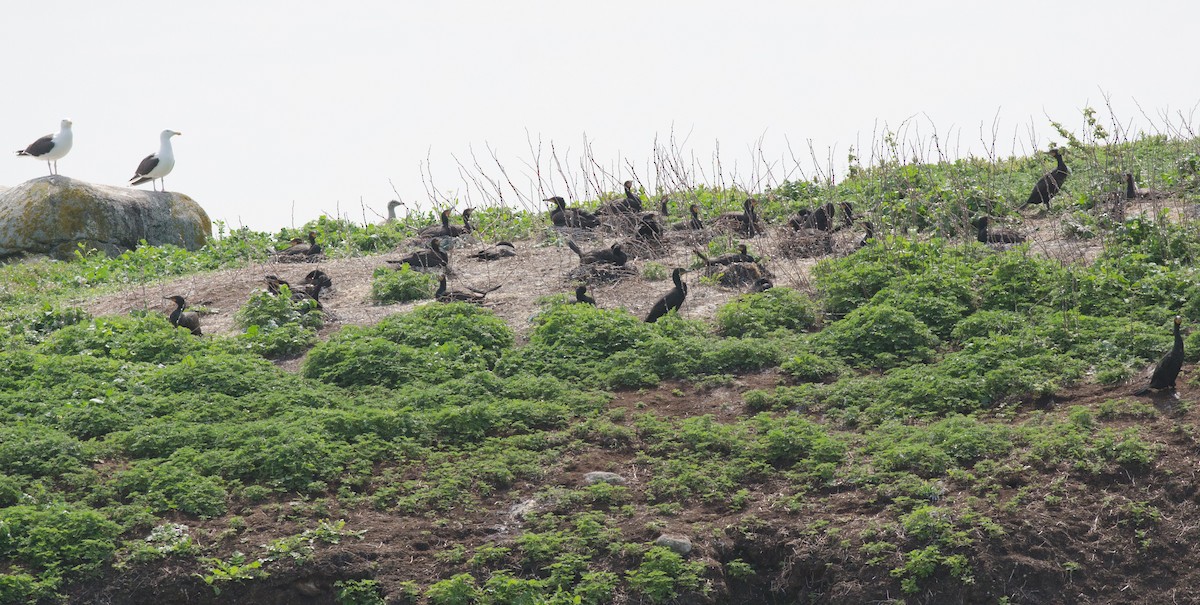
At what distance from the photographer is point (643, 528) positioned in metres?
8.91

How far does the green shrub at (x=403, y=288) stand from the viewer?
50.0ft

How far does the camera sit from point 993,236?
15.7 m

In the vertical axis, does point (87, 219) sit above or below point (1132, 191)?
above

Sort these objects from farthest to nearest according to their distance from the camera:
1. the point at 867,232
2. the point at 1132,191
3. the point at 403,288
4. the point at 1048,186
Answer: the point at 1048,186, the point at 1132,191, the point at 867,232, the point at 403,288

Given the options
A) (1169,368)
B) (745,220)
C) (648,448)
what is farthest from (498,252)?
(1169,368)

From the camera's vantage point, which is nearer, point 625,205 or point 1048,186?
point 1048,186

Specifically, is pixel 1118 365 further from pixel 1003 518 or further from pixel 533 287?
pixel 533 287

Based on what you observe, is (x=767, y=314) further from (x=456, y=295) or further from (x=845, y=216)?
(x=845, y=216)

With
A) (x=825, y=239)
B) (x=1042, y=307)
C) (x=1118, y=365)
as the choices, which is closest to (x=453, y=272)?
(x=825, y=239)

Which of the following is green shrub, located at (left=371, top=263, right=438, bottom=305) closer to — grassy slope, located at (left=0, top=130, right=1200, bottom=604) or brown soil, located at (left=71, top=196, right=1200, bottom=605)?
grassy slope, located at (left=0, top=130, right=1200, bottom=604)

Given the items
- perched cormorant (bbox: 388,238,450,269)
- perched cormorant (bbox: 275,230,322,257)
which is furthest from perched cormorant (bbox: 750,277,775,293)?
perched cormorant (bbox: 275,230,322,257)

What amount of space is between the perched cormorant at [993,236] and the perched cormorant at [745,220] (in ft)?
10.2

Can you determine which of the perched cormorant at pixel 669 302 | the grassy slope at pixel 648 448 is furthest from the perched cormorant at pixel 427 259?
the perched cormorant at pixel 669 302

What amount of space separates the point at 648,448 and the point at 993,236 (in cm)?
736
